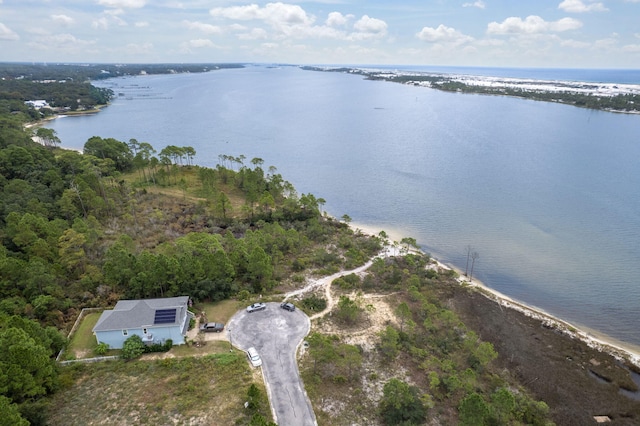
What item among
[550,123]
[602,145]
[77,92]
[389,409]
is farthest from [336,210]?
[77,92]

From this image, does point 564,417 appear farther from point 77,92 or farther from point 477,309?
point 77,92

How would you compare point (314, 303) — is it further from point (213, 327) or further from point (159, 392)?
point (159, 392)

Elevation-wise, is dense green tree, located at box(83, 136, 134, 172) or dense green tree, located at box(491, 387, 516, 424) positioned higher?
dense green tree, located at box(83, 136, 134, 172)

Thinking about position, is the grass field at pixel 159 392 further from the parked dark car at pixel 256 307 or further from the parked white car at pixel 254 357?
the parked dark car at pixel 256 307

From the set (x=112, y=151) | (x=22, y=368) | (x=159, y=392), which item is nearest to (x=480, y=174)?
(x=159, y=392)

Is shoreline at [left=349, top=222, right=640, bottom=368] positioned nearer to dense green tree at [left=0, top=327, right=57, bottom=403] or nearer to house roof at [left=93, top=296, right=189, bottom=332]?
house roof at [left=93, top=296, right=189, bottom=332]

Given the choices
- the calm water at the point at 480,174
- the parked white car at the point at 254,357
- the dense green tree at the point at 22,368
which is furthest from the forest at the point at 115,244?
the calm water at the point at 480,174

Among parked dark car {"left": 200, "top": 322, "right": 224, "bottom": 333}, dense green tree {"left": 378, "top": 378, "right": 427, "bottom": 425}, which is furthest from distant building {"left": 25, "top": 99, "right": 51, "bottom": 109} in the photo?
dense green tree {"left": 378, "top": 378, "right": 427, "bottom": 425}
